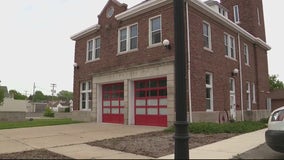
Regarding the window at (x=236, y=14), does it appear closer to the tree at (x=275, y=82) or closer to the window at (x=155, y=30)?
the window at (x=155, y=30)

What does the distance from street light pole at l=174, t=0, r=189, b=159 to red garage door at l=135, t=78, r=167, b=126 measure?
9.23 metres

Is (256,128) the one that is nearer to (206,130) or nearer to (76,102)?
(206,130)

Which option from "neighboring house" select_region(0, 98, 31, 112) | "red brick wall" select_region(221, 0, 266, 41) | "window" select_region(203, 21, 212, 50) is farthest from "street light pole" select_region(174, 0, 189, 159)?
"neighboring house" select_region(0, 98, 31, 112)

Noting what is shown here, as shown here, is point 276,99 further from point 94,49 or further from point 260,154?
point 260,154

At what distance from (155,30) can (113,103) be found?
19.8 feet

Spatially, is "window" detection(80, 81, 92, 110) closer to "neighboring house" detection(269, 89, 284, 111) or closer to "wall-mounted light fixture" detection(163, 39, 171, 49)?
"wall-mounted light fixture" detection(163, 39, 171, 49)

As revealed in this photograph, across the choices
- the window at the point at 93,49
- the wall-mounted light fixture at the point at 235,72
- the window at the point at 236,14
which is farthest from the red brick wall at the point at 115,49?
the window at the point at 236,14

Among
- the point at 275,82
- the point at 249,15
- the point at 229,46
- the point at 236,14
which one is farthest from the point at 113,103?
the point at 275,82

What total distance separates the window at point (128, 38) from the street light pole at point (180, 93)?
36.4 feet

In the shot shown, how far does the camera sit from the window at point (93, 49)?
20888mm

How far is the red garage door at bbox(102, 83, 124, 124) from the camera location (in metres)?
18.2

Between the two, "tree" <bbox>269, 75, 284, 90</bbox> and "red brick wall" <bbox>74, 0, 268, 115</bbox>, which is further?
"tree" <bbox>269, 75, 284, 90</bbox>

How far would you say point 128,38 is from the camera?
58.1ft

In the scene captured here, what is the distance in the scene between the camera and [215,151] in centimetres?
763
